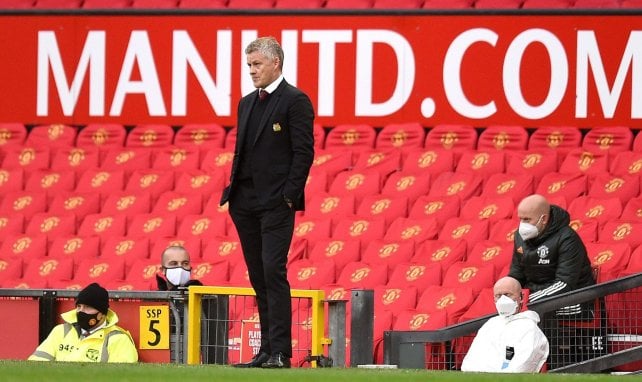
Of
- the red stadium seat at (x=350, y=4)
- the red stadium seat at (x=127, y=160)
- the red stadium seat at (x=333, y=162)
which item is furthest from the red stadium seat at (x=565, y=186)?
the red stadium seat at (x=127, y=160)

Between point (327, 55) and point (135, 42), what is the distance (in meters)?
1.78

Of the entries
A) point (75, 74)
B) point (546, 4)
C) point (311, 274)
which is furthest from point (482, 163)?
point (75, 74)

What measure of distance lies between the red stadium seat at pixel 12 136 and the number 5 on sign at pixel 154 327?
18.1 ft

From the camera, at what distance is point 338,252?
11.4m

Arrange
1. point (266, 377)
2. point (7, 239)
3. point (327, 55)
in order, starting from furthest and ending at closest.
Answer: point (327, 55)
point (7, 239)
point (266, 377)

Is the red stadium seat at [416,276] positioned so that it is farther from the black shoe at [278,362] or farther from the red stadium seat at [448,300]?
the black shoe at [278,362]

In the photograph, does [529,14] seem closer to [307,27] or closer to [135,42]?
[307,27]

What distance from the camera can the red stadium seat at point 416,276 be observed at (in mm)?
10857

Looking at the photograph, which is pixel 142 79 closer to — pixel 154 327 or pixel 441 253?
pixel 441 253

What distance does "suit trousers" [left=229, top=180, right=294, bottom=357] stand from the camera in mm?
7188

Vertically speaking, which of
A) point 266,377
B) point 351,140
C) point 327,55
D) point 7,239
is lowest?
point 266,377

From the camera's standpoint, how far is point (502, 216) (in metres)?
11.5

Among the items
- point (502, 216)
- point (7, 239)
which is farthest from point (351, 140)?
point (7, 239)

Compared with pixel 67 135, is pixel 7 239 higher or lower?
lower
